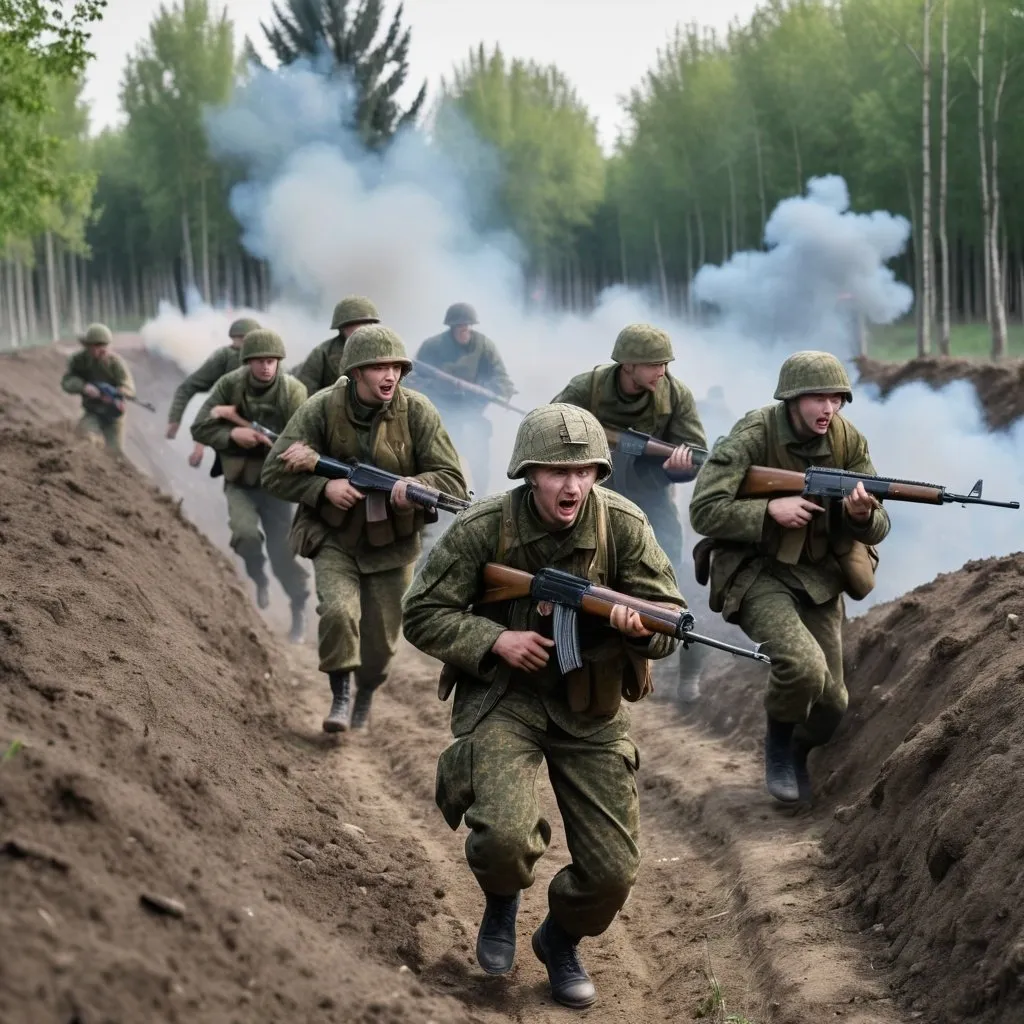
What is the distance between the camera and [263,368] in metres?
11.5

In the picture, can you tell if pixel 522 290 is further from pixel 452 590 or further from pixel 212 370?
pixel 452 590

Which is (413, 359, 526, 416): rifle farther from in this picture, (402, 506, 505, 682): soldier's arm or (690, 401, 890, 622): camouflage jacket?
(402, 506, 505, 682): soldier's arm

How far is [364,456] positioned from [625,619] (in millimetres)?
3544

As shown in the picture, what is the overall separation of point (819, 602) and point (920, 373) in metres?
10.2

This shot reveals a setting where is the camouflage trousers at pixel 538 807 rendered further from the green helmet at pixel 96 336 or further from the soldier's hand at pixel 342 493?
the green helmet at pixel 96 336

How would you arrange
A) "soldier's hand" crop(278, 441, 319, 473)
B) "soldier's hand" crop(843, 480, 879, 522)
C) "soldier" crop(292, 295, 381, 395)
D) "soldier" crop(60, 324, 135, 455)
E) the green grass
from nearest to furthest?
"soldier's hand" crop(843, 480, 879, 522), "soldier's hand" crop(278, 441, 319, 473), "soldier" crop(292, 295, 381, 395), "soldier" crop(60, 324, 135, 455), the green grass

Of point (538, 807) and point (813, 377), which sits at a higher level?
point (813, 377)

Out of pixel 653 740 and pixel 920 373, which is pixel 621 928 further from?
pixel 920 373

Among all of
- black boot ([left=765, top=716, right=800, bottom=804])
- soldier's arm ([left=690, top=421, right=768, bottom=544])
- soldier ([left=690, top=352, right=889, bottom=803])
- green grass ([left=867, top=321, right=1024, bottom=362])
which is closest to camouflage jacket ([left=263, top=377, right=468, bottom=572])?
soldier's arm ([left=690, top=421, right=768, bottom=544])

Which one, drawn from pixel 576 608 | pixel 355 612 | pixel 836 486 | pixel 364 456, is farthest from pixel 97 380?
pixel 576 608

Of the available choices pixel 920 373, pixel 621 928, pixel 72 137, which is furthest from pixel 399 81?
pixel 621 928

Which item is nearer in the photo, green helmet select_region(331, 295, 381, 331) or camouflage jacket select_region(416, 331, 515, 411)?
green helmet select_region(331, 295, 381, 331)

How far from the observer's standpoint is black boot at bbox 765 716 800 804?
25.0ft

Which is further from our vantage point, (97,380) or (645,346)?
(97,380)
